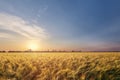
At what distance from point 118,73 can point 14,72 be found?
5401 mm

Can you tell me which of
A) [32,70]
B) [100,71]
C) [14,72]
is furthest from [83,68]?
[14,72]

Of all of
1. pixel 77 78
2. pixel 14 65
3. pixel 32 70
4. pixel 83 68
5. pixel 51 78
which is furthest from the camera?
pixel 14 65

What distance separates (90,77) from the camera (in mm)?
8016

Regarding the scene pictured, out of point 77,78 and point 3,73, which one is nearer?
point 77,78

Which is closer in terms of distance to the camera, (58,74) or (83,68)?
(58,74)

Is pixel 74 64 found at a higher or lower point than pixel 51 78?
higher

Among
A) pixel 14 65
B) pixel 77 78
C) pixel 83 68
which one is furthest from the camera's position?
pixel 14 65

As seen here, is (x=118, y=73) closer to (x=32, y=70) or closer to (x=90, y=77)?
(x=90, y=77)

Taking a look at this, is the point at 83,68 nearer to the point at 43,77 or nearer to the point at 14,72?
the point at 43,77

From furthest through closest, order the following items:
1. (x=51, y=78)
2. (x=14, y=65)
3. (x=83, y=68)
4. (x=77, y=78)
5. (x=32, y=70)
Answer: (x=14, y=65) → (x=32, y=70) → (x=83, y=68) → (x=51, y=78) → (x=77, y=78)

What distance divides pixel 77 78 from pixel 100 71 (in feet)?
4.06

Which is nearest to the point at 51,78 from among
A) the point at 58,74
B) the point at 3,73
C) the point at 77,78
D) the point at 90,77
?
the point at 58,74

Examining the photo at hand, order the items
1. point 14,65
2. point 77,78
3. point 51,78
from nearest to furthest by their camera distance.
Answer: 1. point 77,78
2. point 51,78
3. point 14,65

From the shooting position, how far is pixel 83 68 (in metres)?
9.16
